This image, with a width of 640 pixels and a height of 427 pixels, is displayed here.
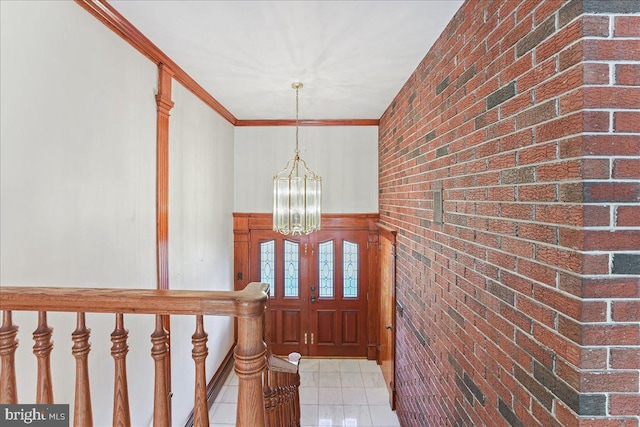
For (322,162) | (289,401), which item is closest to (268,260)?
(322,162)

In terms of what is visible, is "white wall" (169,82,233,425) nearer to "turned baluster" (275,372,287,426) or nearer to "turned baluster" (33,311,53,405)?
"turned baluster" (275,372,287,426)

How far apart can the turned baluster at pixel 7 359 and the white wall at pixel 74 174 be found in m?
0.50

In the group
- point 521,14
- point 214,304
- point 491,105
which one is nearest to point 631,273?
point 491,105

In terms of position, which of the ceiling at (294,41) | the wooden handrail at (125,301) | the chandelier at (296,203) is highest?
the ceiling at (294,41)

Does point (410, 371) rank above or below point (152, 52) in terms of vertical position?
below

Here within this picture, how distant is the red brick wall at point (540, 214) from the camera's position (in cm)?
97

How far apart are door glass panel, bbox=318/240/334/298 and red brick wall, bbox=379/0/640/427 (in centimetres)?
278

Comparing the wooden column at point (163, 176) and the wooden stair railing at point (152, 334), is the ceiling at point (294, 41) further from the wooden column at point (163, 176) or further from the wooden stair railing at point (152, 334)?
the wooden stair railing at point (152, 334)

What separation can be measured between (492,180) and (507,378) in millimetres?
821

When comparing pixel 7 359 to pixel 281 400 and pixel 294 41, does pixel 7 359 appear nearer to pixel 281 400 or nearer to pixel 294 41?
pixel 281 400

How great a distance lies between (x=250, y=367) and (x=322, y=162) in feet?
13.4

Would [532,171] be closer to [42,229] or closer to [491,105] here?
[491,105]

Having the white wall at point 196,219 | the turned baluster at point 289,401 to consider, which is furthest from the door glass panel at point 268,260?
the turned baluster at point 289,401

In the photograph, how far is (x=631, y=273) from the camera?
98cm
